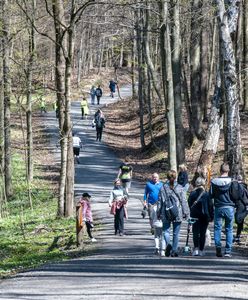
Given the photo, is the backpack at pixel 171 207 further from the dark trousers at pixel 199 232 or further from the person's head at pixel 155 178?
the person's head at pixel 155 178

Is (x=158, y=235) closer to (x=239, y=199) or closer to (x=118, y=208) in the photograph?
(x=239, y=199)

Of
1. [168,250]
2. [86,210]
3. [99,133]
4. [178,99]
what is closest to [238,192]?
[168,250]

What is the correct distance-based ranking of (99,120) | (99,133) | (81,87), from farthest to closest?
1. (99,133)
2. (99,120)
3. (81,87)

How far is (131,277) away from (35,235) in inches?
350

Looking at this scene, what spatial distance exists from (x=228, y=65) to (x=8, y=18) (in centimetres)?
1178

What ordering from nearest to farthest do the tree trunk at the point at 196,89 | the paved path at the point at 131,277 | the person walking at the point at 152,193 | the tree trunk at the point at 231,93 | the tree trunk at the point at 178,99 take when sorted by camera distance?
the paved path at the point at 131,277, the person walking at the point at 152,193, the tree trunk at the point at 231,93, the tree trunk at the point at 178,99, the tree trunk at the point at 196,89

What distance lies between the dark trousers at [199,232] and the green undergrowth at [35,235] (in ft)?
11.3

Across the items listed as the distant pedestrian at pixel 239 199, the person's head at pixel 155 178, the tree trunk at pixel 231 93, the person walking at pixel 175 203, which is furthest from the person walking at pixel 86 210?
the person walking at pixel 175 203

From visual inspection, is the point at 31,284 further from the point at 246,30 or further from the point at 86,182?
the point at 246,30

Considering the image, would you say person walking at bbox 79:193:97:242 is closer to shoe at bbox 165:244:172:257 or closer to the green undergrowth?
the green undergrowth

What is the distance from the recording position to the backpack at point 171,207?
14328 mm

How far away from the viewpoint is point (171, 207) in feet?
47.1

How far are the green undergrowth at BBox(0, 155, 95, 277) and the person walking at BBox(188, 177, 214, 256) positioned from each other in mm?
3459

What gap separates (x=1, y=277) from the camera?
50.4 ft
